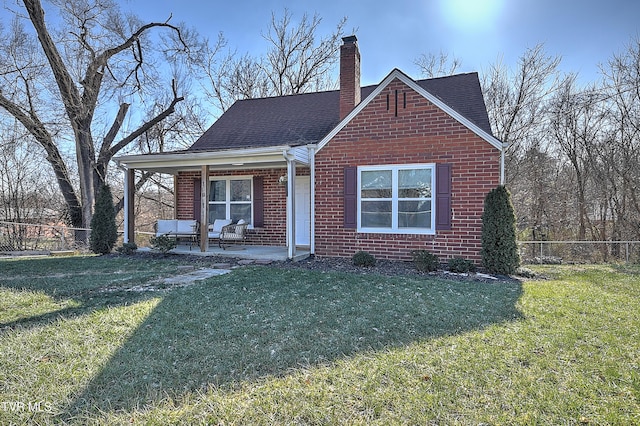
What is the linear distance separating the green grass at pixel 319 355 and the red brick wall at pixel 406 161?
2376mm

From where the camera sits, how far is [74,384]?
2.75 meters

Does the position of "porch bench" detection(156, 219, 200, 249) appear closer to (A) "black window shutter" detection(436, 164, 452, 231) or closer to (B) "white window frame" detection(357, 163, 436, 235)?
(B) "white window frame" detection(357, 163, 436, 235)

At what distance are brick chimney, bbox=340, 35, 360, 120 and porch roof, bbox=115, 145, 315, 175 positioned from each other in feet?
5.11

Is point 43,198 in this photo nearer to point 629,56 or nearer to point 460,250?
point 460,250

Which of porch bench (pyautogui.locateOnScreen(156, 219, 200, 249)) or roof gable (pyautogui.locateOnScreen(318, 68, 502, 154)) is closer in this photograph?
roof gable (pyautogui.locateOnScreen(318, 68, 502, 154))

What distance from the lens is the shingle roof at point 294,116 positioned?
10203 mm

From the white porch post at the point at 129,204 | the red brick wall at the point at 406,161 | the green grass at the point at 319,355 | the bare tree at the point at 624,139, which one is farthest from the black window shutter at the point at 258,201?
the bare tree at the point at 624,139

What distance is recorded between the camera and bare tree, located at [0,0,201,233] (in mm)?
13773

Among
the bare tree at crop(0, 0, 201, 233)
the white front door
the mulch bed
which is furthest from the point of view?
the bare tree at crop(0, 0, 201, 233)

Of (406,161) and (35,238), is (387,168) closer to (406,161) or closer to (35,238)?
(406,161)

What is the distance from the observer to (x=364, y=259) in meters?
7.91

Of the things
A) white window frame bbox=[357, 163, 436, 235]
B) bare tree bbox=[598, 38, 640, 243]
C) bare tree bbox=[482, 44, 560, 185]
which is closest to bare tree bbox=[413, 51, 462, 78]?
bare tree bbox=[482, 44, 560, 185]

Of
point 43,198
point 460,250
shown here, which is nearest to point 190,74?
point 43,198

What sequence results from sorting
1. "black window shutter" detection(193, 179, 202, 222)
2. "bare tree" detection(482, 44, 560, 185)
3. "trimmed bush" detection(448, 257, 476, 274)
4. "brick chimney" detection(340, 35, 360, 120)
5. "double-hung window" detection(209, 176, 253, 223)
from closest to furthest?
"trimmed bush" detection(448, 257, 476, 274) → "brick chimney" detection(340, 35, 360, 120) → "double-hung window" detection(209, 176, 253, 223) → "black window shutter" detection(193, 179, 202, 222) → "bare tree" detection(482, 44, 560, 185)
